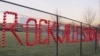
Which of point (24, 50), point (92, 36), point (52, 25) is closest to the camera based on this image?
point (52, 25)

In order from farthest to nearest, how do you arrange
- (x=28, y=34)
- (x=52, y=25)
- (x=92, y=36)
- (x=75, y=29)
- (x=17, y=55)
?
(x=92, y=36), (x=75, y=29), (x=17, y=55), (x=52, y=25), (x=28, y=34)

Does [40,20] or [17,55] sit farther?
[17,55]

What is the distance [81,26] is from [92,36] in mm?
3260

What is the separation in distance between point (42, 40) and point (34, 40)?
1.73 feet

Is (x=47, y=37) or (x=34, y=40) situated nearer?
(x=34, y=40)

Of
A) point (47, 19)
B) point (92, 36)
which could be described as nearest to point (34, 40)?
point (47, 19)

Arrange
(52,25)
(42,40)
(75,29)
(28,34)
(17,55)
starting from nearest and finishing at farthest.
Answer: (28,34)
(42,40)
(52,25)
(17,55)
(75,29)

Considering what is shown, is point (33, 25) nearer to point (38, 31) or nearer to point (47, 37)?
point (38, 31)

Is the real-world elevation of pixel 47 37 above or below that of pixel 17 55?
above

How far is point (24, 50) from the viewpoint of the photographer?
14.6 metres

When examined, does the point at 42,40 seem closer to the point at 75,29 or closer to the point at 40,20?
the point at 40,20

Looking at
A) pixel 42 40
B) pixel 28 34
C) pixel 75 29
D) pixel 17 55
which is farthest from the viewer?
pixel 75 29

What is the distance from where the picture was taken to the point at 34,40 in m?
8.84

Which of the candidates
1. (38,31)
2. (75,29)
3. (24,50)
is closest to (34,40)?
(38,31)
